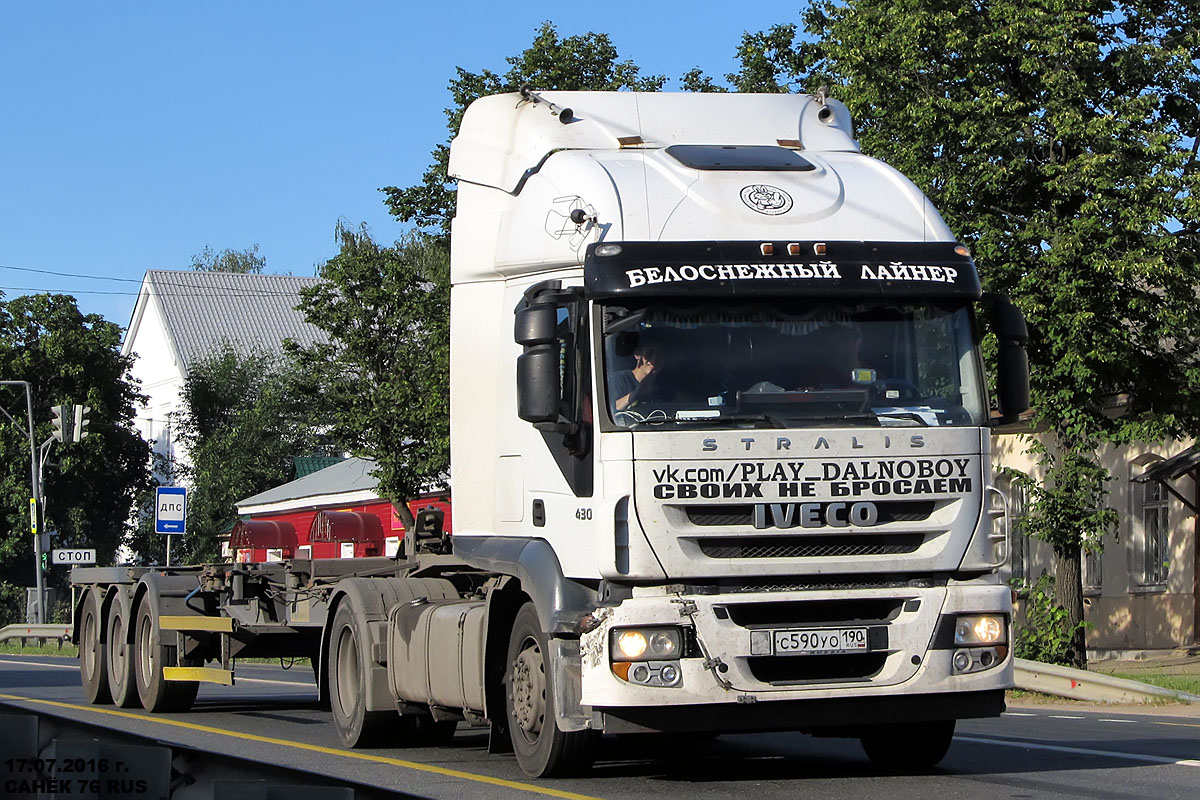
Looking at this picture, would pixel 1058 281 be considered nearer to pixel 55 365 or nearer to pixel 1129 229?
pixel 1129 229

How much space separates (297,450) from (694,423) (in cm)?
5941

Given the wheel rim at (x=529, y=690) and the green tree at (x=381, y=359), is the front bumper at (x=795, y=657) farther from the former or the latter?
the green tree at (x=381, y=359)

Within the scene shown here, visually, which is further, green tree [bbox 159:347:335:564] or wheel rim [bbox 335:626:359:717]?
green tree [bbox 159:347:335:564]

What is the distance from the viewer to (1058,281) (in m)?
22.8

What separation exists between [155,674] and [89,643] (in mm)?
2326

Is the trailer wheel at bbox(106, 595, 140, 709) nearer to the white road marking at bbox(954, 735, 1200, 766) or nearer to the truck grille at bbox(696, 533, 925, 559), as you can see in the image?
the white road marking at bbox(954, 735, 1200, 766)

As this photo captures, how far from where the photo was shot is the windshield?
936cm

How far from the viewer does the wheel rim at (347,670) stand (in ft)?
41.4

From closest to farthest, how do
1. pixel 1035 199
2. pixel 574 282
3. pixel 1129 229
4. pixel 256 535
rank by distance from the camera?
pixel 574 282 → pixel 256 535 → pixel 1129 229 → pixel 1035 199

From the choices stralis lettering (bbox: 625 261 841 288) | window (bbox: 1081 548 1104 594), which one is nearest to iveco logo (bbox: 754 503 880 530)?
stralis lettering (bbox: 625 261 841 288)

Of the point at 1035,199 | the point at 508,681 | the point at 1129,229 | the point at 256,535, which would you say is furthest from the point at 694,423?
the point at 1035,199

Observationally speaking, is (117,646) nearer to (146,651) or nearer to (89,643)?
(146,651)

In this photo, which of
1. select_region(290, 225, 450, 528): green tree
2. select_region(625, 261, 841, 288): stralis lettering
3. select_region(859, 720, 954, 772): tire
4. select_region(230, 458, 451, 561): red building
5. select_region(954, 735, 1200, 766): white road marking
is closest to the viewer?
select_region(625, 261, 841, 288): stralis lettering

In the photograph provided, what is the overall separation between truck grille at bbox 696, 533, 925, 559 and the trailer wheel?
9578 mm
